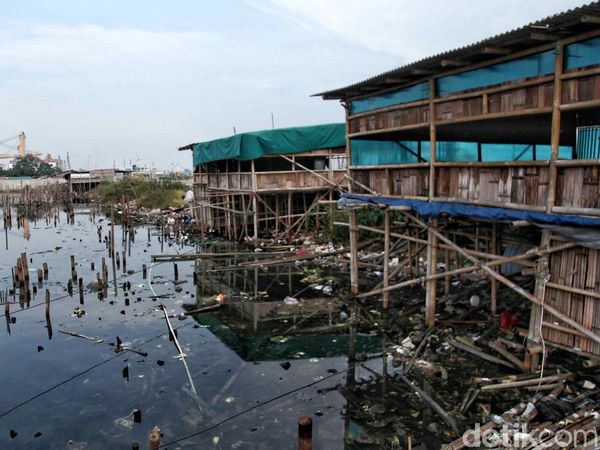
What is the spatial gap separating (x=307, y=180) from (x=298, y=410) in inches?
631

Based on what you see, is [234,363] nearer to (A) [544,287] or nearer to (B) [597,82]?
(A) [544,287]

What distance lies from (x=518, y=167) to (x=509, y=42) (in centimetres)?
205

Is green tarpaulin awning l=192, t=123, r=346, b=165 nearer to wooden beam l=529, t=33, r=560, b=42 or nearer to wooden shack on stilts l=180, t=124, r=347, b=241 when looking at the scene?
wooden shack on stilts l=180, t=124, r=347, b=241

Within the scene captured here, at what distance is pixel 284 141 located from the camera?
22453mm

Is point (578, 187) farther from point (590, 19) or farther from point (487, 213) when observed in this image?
point (590, 19)

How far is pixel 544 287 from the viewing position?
793cm

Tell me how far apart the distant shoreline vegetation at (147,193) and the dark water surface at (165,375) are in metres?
28.8

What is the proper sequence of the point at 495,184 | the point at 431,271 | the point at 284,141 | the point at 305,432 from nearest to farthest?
the point at 305,432
the point at 495,184
the point at 431,271
the point at 284,141

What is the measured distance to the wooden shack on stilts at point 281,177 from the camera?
22375mm

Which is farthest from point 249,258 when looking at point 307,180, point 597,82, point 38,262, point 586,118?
point 597,82

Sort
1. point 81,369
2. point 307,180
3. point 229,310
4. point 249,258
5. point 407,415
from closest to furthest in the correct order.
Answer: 1. point 407,415
2. point 81,369
3. point 229,310
4. point 249,258
5. point 307,180

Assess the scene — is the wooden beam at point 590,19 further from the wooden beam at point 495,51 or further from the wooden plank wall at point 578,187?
the wooden plank wall at point 578,187

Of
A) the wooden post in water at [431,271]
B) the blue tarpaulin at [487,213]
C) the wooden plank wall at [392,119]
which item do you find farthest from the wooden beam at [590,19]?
the wooden post in water at [431,271]

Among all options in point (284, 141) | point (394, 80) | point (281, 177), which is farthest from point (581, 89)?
point (281, 177)
